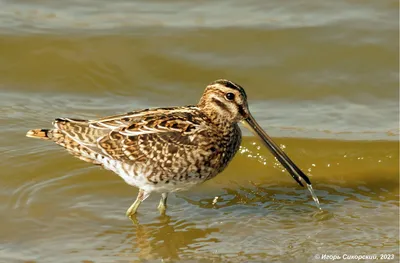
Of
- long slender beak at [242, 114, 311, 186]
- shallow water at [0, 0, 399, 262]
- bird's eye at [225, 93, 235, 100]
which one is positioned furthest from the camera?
long slender beak at [242, 114, 311, 186]

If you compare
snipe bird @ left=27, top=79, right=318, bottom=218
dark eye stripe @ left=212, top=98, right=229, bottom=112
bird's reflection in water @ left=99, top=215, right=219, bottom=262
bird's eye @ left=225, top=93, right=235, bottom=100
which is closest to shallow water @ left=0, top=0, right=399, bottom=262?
bird's reflection in water @ left=99, top=215, right=219, bottom=262

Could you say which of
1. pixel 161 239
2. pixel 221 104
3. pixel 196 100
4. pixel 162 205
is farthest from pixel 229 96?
pixel 196 100

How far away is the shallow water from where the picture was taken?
799 centimetres

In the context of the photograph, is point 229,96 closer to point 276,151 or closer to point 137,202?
point 276,151

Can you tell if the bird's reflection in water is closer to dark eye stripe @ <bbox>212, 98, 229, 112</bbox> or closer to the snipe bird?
the snipe bird

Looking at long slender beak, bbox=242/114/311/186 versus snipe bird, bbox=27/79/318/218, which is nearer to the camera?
snipe bird, bbox=27/79/318/218

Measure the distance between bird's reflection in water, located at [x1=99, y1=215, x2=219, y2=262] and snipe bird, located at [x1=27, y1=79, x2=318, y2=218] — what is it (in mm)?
255

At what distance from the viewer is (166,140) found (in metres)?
8.00

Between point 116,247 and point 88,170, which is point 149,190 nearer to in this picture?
point 116,247

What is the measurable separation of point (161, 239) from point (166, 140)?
955 millimetres

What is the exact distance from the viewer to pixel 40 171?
30.7 ft

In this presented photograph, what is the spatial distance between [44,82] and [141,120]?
13.3 feet

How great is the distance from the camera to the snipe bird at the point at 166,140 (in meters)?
8.00

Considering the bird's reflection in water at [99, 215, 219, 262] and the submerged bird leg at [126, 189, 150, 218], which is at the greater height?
the submerged bird leg at [126, 189, 150, 218]
